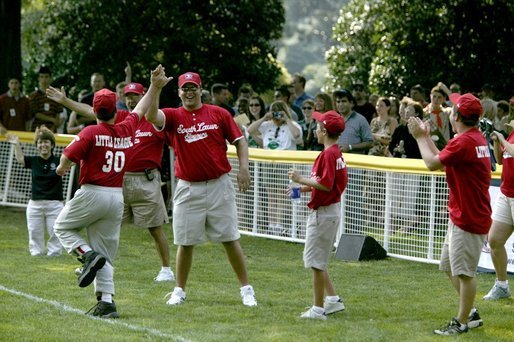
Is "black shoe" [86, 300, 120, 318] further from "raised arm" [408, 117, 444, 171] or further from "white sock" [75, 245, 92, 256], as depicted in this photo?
"raised arm" [408, 117, 444, 171]

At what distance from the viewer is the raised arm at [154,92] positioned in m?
10.2

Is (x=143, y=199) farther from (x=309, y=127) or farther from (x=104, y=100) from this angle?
(x=309, y=127)

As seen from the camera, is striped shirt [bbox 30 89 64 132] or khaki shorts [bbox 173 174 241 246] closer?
khaki shorts [bbox 173 174 241 246]

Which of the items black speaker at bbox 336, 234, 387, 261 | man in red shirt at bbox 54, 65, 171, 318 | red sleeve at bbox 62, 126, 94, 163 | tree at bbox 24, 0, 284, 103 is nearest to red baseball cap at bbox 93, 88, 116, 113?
man in red shirt at bbox 54, 65, 171, 318

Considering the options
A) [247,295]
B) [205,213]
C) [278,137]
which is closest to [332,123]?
[205,213]

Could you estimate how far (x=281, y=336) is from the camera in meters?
9.20

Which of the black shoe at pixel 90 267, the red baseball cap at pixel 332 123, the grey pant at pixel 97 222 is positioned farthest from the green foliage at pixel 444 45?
the black shoe at pixel 90 267

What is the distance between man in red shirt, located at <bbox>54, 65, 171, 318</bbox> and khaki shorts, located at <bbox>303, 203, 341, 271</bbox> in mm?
1688

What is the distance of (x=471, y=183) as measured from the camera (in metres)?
9.28

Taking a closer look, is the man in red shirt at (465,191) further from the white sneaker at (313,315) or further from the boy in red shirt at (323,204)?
the white sneaker at (313,315)

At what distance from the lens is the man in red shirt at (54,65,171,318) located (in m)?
9.95

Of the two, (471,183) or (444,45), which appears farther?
(444,45)

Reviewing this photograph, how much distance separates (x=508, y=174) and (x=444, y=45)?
39.7 ft

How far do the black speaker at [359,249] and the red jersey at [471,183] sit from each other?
4.57 metres
